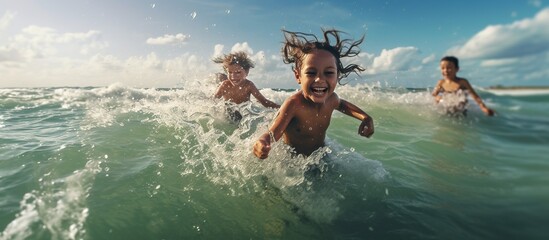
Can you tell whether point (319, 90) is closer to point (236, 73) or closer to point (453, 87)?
point (236, 73)

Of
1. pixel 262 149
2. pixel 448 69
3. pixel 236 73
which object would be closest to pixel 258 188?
pixel 262 149

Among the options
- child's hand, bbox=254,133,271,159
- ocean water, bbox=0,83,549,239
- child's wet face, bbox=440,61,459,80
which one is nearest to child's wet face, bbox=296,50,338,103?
ocean water, bbox=0,83,549,239

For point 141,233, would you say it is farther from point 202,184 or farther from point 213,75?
point 213,75

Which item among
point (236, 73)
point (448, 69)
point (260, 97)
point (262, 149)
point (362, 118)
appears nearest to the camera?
point (262, 149)

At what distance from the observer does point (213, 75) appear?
394 inches

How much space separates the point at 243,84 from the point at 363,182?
4.27 meters

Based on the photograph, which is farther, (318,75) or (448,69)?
(448,69)

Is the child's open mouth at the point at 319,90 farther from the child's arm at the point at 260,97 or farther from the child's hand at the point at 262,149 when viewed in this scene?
the child's arm at the point at 260,97

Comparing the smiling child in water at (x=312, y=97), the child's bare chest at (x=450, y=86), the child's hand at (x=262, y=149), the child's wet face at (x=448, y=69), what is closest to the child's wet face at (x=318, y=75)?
the smiling child in water at (x=312, y=97)

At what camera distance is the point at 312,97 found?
11.2 feet

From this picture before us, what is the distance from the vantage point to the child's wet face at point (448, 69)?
8.43m

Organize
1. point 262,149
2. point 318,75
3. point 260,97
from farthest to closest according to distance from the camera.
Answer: point 260,97 < point 318,75 < point 262,149

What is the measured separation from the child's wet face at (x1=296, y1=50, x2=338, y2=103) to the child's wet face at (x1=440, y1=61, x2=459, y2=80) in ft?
20.8

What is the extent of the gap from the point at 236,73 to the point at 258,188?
416 cm
